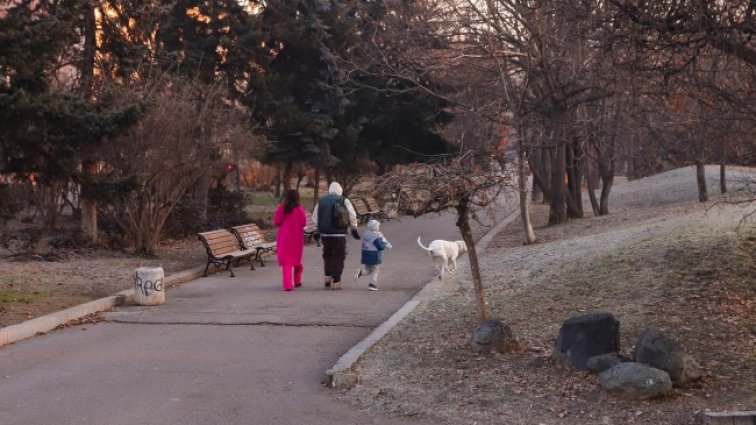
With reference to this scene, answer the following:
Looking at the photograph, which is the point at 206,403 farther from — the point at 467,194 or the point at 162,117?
the point at 162,117

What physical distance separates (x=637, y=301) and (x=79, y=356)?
619 centimetres

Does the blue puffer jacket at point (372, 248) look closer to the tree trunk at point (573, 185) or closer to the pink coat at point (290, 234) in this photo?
the pink coat at point (290, 234)

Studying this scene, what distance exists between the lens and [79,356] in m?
8.97

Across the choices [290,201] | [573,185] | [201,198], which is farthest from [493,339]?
[573,185]

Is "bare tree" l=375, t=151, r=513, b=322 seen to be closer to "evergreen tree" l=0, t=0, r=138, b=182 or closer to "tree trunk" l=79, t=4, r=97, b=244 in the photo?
"evergreen tree" l=0, t=0, r=138, b=182

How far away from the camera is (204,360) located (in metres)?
8.70

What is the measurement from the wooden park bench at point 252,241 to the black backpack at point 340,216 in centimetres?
436

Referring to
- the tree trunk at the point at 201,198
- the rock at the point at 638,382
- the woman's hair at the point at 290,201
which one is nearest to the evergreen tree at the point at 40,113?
the woman's hair at the point at 290,201

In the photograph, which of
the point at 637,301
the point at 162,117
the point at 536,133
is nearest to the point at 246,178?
the point at 536,133

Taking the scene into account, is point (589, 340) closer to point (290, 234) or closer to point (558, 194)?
point (290, 234)

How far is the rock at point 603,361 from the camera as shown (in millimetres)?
7004

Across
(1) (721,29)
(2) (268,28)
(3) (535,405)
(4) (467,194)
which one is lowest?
(3) (535,405)

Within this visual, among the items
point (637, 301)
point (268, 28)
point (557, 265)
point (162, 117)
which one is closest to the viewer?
point (637, 301)

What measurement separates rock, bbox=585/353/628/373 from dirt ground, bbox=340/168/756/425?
3.7 inches
